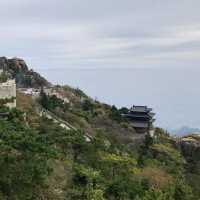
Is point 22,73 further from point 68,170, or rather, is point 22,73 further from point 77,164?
point 68,170

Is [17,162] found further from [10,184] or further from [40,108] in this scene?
[40,108]

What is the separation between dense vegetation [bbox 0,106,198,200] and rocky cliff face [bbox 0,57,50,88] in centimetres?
2586

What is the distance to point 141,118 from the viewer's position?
5634 centimetres

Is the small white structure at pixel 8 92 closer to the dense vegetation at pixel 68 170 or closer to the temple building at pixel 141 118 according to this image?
the dense vegetation at pixel 68 170

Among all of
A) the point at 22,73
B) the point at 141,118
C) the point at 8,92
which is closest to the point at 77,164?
the point at 8,92

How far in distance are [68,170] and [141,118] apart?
29.9m

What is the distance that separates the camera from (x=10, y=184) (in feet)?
72.9

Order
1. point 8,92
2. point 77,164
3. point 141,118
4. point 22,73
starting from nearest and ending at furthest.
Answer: point 77,164 → point 8,92 → point 141,118 → point 22,73

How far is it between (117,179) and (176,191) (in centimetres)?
504

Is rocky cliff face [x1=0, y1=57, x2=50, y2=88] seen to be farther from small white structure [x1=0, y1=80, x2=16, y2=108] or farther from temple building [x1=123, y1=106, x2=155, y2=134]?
small white structure [x1=0, y1=80, x2=16, y2=108]

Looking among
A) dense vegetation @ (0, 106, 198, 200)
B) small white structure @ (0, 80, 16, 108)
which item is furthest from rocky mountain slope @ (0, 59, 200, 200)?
small white structure @ (0, 80, 16, 108)

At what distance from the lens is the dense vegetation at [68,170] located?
22.9 meters

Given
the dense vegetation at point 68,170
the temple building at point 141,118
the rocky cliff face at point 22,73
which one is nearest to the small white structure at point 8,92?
the dense vegetation at point 68,170

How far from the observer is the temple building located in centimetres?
5438
